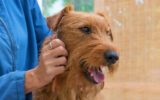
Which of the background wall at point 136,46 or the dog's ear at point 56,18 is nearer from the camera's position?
the dog's ear at point 56,18

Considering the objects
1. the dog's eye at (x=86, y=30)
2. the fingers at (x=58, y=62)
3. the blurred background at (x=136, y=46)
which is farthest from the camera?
the blurred background at (x=136, y=46)

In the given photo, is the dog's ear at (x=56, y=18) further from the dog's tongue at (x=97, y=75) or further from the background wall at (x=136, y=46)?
the background wall at (x=136, y=46)

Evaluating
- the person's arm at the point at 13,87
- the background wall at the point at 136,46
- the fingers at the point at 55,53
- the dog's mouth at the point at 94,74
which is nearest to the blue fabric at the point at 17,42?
the person's arm at the point at 13,87

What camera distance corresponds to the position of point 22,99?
874 millimetres

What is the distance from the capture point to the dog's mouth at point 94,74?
92 centimetres

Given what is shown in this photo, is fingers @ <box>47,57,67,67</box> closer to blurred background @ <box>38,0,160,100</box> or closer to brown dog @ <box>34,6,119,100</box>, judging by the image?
brown dog @ <box>34,6,119,100</box>

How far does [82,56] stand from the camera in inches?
36.6

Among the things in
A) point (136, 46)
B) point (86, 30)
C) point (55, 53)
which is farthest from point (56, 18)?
point (136, 46)

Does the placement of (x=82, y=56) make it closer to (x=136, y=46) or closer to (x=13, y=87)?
(x=13, y=87)

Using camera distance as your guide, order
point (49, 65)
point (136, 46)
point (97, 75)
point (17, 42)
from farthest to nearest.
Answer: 1. point (136, 46)
2. point (17, 42)
3. point (97, 75)
4. point (49, 65)

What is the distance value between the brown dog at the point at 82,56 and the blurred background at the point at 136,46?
73 cm

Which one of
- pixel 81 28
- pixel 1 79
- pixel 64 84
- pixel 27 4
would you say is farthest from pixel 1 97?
pixel 27 4

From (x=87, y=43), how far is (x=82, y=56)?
0.06 meters

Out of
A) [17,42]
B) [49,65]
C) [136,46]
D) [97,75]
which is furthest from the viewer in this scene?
[136,46]
